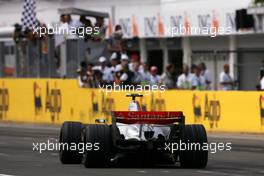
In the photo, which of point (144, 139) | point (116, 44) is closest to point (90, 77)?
point (116, 44)

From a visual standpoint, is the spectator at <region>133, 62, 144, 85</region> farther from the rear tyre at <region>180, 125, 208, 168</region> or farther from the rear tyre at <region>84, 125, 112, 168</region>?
the rear tyre at <region>84, 125, 112, 168</region>

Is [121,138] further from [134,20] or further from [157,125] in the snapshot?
[134,20]

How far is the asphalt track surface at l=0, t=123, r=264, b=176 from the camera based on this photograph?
14.4 m

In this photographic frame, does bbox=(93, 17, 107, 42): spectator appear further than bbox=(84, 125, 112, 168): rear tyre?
Yes

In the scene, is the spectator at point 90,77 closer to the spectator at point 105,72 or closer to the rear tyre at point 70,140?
the spectator at point 105,72

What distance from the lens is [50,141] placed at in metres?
21.5

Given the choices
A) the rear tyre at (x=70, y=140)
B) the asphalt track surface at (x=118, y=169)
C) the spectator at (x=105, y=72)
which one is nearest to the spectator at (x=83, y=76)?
the spectator at (x=105, y=72)

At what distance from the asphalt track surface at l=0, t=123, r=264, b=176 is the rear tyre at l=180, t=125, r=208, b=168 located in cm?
16

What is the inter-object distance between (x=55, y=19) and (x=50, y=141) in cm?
2234

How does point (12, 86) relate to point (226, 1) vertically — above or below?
below

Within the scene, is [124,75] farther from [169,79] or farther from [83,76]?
[169,79]

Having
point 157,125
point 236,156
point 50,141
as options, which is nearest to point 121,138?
point 157,125

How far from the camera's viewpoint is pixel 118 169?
48.8 ft

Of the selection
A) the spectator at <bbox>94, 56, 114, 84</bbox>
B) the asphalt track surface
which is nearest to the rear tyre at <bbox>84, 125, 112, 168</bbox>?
the asphalt track surface
